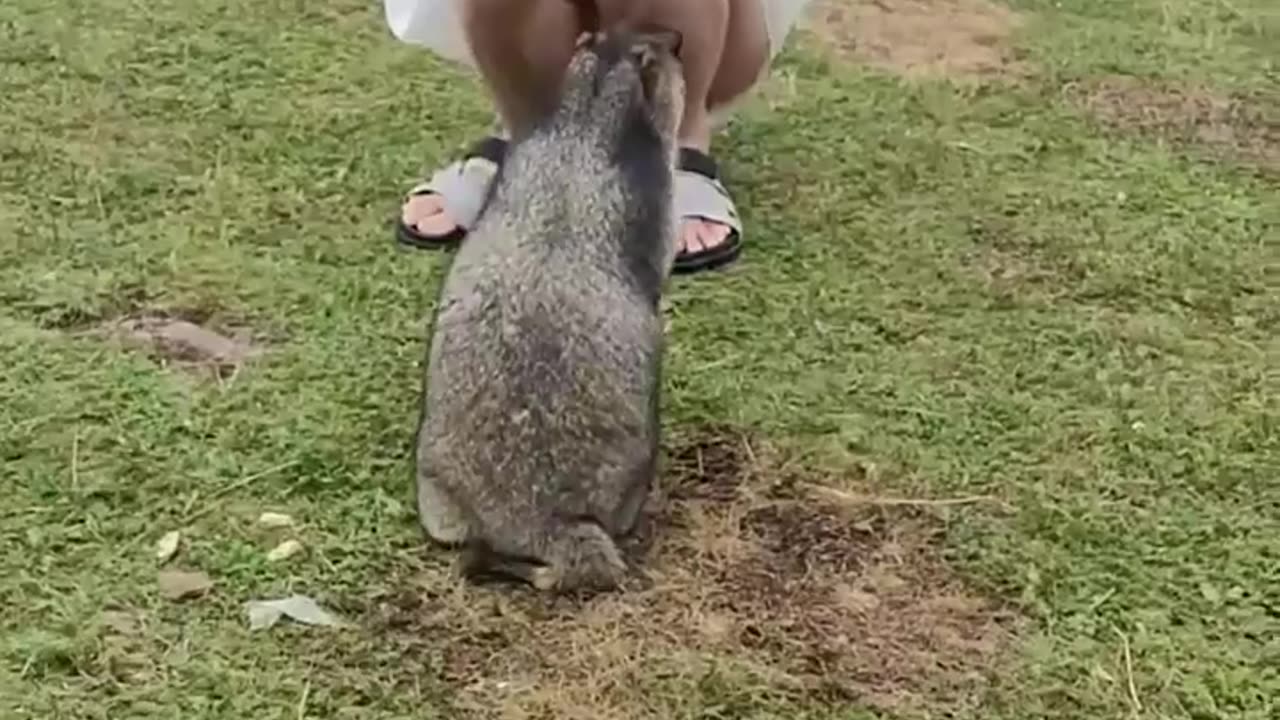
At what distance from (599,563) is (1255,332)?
4.37ft

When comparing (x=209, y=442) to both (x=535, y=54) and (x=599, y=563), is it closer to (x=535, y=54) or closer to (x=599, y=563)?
(x=599, y=563)

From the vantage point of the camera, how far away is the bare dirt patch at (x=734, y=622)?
7.91 feet

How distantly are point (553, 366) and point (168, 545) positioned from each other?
0.52 metres

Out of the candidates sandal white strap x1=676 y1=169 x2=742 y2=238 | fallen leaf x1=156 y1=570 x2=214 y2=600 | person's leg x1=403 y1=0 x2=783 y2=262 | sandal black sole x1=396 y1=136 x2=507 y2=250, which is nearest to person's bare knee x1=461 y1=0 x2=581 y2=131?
person's leg x1=403 y1=0 x2=783 y2=262

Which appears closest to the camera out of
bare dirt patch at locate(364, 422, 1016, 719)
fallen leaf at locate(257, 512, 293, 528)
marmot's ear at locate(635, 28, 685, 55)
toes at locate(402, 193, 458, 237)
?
bare dirt patch at locate(364, 422, 1016, 719)

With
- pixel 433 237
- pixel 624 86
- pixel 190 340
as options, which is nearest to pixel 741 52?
pixel 433 237

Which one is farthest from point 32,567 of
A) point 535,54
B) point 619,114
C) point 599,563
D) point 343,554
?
point 535,54

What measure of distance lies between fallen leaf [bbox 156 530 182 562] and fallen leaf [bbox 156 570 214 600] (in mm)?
36

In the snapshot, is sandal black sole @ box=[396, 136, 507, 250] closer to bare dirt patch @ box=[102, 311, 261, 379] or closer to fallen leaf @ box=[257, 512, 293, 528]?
bare dirt patch @ box=[102, 311, 261, 379]

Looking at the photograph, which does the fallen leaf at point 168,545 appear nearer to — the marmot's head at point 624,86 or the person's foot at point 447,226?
the marmot's head at point 624,86

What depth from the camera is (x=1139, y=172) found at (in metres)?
4.10

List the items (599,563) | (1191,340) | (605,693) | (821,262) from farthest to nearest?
(821,262) → (1191,340) → (599,563) → (605,693)

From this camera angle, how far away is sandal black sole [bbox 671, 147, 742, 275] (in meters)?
3.55

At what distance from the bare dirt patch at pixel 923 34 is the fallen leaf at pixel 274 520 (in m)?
2.33
